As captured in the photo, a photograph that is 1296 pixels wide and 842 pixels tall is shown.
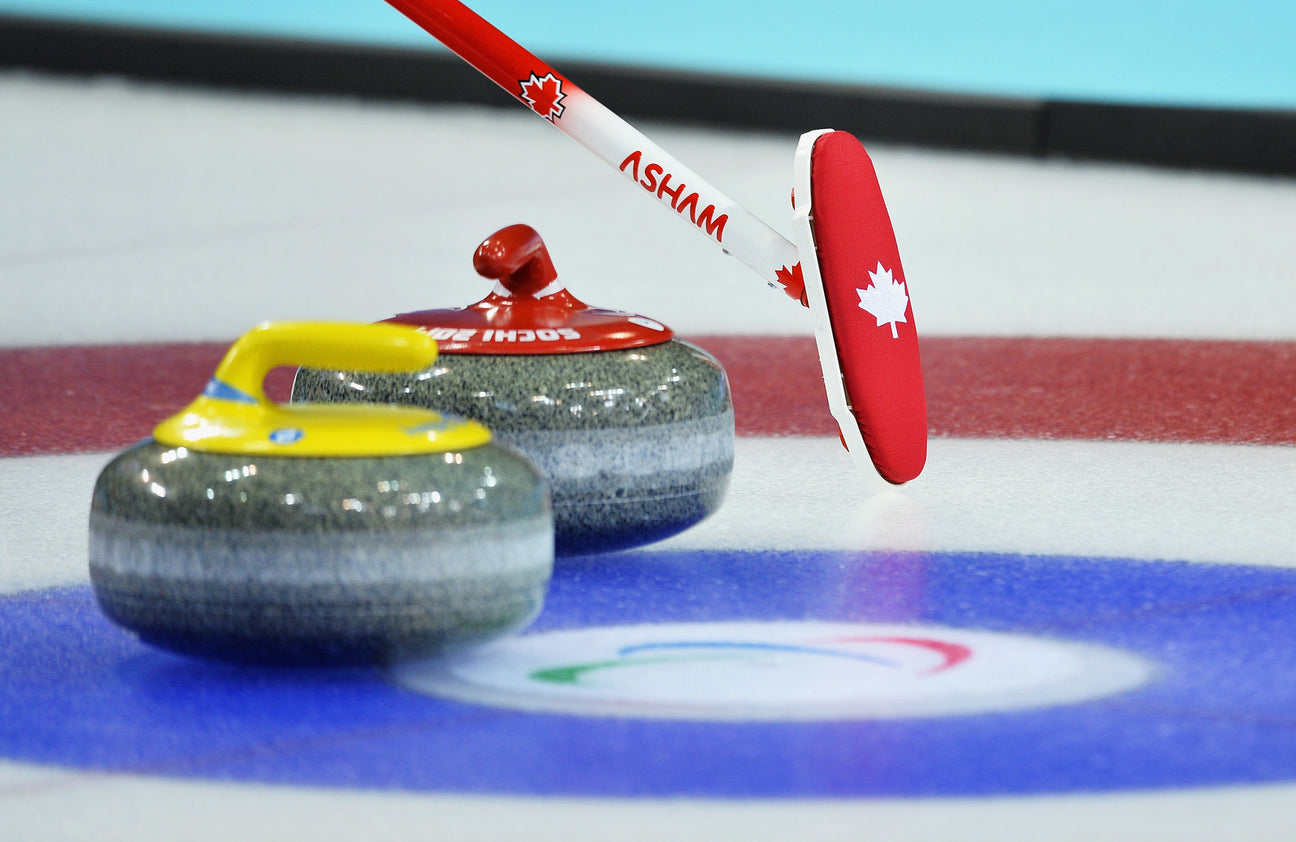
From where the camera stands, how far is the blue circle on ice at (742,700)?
4.27 feet

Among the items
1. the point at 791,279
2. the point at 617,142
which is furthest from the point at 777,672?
the point at 617,142

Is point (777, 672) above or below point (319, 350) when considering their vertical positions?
below

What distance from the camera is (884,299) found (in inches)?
80.4

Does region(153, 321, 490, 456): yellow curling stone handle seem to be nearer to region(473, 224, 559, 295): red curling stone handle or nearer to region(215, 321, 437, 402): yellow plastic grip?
region(215, 321, 437, 402): yellow plastic grip

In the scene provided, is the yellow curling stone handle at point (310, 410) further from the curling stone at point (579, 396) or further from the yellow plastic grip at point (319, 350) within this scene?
Result: the curling stone at point (579, 396)

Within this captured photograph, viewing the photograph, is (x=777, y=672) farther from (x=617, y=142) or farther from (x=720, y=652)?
(x=617, y=142)

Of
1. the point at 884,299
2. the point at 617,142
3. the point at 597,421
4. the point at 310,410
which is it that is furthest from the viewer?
the point at 617,142

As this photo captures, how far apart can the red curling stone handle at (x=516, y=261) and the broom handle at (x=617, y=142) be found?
0.26 meters

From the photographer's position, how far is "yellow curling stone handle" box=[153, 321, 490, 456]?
1.47 metres

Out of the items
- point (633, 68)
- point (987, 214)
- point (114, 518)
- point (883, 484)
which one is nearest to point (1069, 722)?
point (114, 518)

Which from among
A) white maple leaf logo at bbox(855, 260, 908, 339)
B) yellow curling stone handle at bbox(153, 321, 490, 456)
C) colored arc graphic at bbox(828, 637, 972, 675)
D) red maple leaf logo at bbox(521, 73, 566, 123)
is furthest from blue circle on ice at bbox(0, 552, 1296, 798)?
red maple leaf logo at bbox(521, 73, 566, 123)

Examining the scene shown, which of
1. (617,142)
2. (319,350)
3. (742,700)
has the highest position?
(617,142)

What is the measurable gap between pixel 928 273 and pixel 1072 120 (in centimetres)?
231

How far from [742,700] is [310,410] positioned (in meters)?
0.40
